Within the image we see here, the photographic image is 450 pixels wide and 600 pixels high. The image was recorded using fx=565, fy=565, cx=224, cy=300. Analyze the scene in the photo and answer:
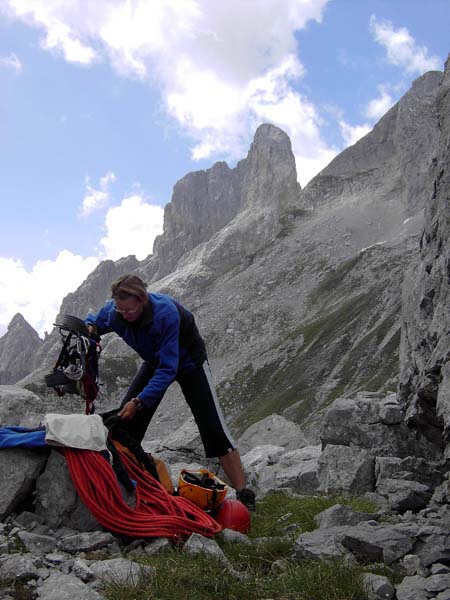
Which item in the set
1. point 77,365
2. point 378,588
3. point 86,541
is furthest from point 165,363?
point 378,588

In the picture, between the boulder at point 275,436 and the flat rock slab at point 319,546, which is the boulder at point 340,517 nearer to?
the flat rock slab at point 319,546

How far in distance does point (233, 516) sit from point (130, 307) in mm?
3180

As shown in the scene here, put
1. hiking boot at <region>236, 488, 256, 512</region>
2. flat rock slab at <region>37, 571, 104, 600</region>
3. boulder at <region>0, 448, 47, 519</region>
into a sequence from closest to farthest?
flat rock slab at <region>37, 571, 104, 600</region> → boulder at <region>0, 448, 47, 519</region> → hiking boot at <region>236, 488, 256, 512</region>

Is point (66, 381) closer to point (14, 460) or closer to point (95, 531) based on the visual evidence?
point (14, 460)

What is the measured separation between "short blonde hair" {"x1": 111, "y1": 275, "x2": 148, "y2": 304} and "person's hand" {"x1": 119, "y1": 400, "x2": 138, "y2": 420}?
1412 mm

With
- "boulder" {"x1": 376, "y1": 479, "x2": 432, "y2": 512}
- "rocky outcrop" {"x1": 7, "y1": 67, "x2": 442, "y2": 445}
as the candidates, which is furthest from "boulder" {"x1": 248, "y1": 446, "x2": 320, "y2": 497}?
"rocky outcrop" {"x1": 7, "y1": 67, "x2": 442, "y2": 445}

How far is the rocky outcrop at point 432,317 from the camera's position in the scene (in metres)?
8.32

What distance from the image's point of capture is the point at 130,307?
7.82m

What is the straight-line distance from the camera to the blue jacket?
7781 mm

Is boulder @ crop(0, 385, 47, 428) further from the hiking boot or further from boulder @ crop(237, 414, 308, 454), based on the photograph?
boulder @ crop(237, 414, 308, 454)

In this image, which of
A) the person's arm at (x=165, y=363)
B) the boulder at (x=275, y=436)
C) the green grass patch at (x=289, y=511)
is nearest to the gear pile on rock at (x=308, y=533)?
the green grass patch at (x=289, y=511)

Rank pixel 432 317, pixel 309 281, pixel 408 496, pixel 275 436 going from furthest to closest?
pixel 309 281, pixel 275 436, pixel 432 317, pixel 408 496

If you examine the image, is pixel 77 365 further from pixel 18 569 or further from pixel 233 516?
pixel 18 569

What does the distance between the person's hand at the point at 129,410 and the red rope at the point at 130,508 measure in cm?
63
